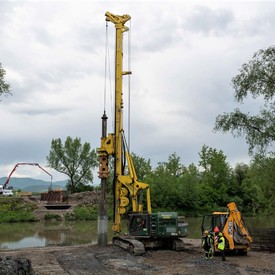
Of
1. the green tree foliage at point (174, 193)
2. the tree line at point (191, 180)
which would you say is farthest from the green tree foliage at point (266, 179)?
the green tree foliage at point (174, 193)

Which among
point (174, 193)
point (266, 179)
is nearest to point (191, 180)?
point (174, 193)

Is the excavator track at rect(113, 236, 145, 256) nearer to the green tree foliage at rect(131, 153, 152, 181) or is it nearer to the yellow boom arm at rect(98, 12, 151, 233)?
the yellow boom arm at rect(98, 12, 151, 233)

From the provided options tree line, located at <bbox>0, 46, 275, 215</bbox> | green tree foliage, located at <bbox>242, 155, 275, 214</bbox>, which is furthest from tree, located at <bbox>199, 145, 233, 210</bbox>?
green tree foliage, located at <bbox>242, 155, 275, 214</bbox>

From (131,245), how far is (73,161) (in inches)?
2286

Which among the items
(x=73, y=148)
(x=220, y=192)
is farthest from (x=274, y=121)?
(x=73, y=148)

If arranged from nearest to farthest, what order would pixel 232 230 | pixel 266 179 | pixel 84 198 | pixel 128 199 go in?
pixel 232 230, pixel 128 199, pixel 266 179, pixel 84 198

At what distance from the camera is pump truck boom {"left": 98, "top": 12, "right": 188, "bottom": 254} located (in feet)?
69.9

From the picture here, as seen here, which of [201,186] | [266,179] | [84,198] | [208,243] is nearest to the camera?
[208,243]

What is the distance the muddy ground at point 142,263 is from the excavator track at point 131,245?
0.24 metres

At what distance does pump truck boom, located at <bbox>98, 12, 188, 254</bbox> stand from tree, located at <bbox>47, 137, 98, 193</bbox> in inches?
2129

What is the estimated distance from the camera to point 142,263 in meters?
17.7

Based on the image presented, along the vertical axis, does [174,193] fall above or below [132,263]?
above

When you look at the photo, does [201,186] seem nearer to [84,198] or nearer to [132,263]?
[84,198]

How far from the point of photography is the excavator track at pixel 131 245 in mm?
19720
